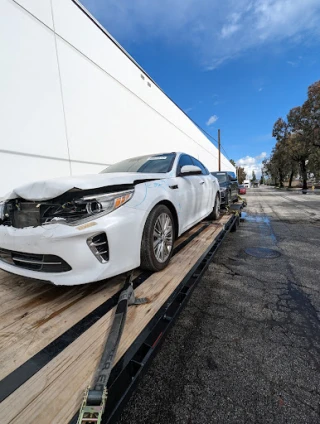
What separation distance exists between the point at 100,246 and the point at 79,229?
0.21 m

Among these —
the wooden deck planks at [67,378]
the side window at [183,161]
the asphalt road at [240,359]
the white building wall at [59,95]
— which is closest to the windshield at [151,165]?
the side window at [183,161]

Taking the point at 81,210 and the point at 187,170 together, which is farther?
the point at 187,170

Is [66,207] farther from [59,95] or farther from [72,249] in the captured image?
[59,95]

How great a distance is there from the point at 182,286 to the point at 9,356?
1.21 meters

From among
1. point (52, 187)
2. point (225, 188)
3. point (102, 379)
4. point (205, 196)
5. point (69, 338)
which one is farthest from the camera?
point (225, 188)

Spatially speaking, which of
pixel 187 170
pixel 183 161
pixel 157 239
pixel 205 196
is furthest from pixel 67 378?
pixel 205 196

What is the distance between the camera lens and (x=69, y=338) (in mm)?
1202

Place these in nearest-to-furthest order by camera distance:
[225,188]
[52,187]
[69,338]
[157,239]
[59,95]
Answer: [69,338] → [52,187] → [157,239] → [59,95] → [225,188]

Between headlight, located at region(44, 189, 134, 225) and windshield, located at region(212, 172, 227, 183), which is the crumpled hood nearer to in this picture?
headlight, located at region(44, 189, 134, 225)

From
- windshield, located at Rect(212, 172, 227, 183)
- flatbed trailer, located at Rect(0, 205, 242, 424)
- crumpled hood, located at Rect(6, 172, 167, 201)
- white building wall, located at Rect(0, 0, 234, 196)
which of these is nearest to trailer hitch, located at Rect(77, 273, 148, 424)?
flatbed trailer, located at Rect(0, 205, 242, 424)

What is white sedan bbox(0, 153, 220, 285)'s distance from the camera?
1483mm

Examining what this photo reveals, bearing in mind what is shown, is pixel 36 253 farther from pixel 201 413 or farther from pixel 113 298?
pixel 201 413

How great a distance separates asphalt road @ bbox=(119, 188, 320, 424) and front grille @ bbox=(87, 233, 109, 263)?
0.81m

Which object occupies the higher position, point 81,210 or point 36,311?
point 81,210
